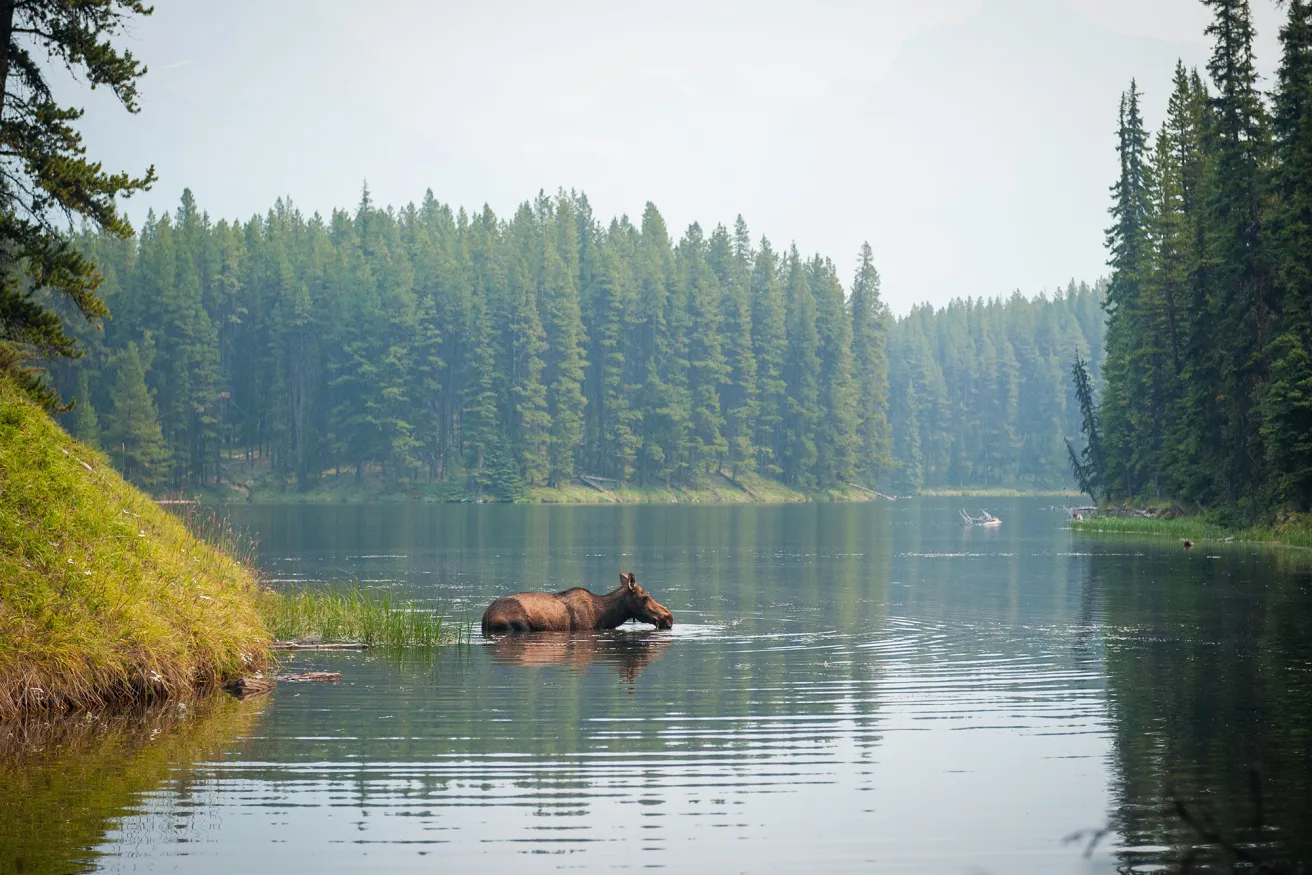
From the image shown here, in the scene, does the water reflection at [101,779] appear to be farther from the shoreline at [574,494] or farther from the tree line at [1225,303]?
the shoreline at [574,494]

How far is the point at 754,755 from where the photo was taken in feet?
51.5

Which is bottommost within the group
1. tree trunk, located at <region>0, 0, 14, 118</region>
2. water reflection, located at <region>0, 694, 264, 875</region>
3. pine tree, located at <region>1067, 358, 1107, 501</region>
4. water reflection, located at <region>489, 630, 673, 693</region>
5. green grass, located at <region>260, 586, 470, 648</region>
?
water reflection, located at <region>489, 630, 673, 693</region>

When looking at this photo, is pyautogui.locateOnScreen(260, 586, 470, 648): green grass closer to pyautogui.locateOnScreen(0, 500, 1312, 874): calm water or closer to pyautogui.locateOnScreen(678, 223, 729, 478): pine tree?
pyautogui.locateOnScreen(0, 500, 1312, 874): calm water

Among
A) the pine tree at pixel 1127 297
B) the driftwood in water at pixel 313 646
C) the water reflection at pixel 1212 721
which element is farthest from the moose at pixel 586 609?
the pine tree at pixel 1127 297

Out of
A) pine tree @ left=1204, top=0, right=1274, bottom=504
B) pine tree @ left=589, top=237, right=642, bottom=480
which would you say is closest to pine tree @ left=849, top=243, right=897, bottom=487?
pine tree @ left=589, top=237, right=642, bottom=480

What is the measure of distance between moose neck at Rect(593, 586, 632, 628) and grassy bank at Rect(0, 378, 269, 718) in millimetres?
7531

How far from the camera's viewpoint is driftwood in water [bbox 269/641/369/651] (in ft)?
84.0

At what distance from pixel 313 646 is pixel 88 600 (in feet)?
22.1

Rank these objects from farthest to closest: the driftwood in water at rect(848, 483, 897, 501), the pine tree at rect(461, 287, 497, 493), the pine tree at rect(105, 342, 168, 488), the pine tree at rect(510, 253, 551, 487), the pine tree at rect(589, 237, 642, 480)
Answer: the driftwood in water at rect(848, 483, 897, 501) → the pine tree at rect(589, 237, 642, 480) → the pine tree at rect(461, 287, 497, 493) → the pine tree at rect(510, 253, 551, 487) → the pine tree at rect(105, 342, 168, 488)

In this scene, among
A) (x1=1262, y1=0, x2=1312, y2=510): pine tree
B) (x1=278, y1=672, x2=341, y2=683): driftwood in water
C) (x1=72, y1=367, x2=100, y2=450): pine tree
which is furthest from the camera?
(x1=72, y1=367, x2=100, y2=450): pine tree

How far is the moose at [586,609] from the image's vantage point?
28.9 m

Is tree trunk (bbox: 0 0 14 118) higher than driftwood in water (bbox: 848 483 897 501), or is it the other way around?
tree trunk (bbox: 0 0 14 118)

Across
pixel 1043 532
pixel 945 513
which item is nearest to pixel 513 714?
pixel 1043 532

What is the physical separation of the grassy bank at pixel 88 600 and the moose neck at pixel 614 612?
7.53m
